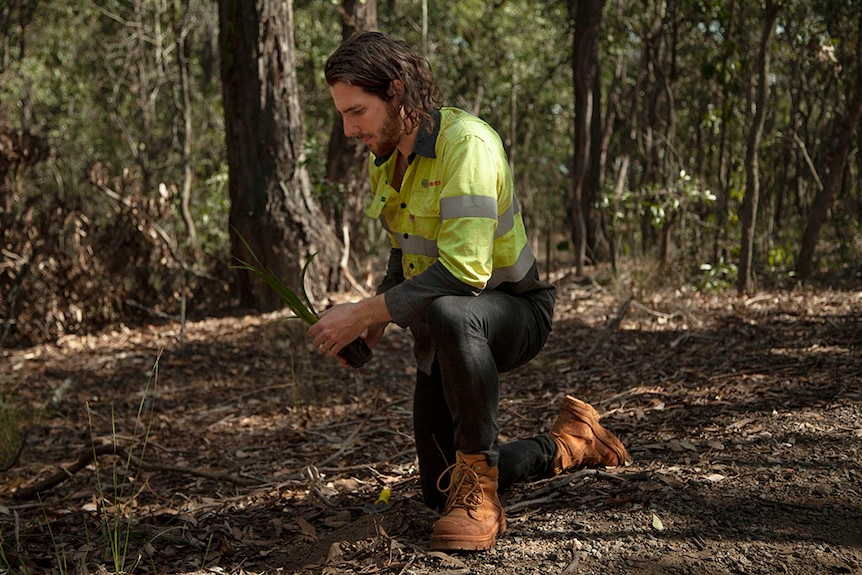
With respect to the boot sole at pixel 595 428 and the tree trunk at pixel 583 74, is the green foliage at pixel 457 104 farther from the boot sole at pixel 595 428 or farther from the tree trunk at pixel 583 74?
the boot sole at pixel 595 428

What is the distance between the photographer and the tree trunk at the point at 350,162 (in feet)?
27.0

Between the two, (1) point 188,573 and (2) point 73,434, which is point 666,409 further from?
(2) point 73,434

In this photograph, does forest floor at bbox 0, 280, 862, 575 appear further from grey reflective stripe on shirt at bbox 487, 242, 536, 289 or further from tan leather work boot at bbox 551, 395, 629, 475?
grey reflective stripe on shirt at bbox 487, 242, 536, 289

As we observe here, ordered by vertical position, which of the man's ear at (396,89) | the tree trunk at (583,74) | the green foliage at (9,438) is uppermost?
the tree trunk at (583,74)

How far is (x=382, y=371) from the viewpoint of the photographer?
5.99m

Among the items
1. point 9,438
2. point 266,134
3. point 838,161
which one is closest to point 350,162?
point 266,134

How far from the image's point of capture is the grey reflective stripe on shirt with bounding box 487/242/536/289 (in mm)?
2850

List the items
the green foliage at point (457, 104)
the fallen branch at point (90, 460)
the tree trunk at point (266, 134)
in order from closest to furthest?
the fallen branch at point (90, 460)
the tree trunk at point (266, 134)
the green foliage at point (457, 104)

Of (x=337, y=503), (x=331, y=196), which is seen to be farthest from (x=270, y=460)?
(x=331, y=196)

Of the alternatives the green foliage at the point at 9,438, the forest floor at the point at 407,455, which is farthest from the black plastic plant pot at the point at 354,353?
the green foliage at the point at 9,438

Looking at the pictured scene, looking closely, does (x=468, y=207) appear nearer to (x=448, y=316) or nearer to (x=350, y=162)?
(x=448, y=316)

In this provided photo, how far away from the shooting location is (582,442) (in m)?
3.28

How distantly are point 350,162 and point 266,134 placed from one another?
1.44m

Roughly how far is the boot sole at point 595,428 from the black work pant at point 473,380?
0.22 metres
